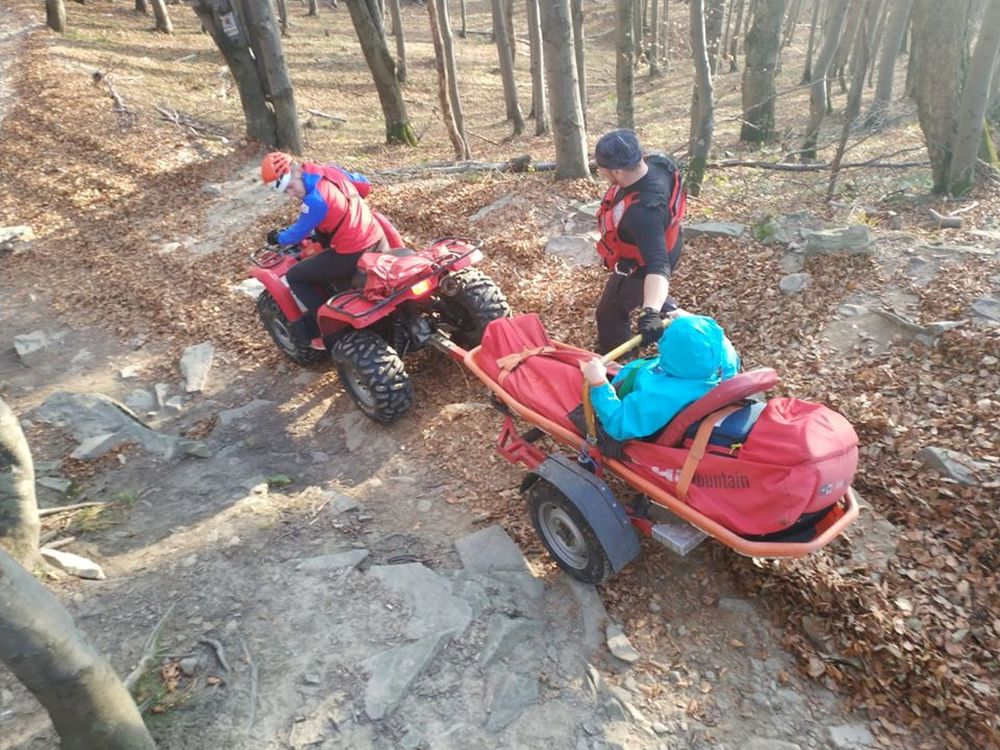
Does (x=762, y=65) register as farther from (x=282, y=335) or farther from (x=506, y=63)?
(x=282, y=335)

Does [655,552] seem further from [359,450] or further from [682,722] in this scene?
[359,450]

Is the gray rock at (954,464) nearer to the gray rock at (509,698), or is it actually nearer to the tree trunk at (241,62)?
the gray rock at (509,698)

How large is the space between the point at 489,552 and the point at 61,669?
237cm

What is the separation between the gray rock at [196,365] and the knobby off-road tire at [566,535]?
4.26m

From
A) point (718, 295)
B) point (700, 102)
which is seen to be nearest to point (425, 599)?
point (718, 295)

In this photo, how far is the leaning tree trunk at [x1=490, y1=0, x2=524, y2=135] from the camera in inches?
617

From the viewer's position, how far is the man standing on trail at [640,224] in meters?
4.05

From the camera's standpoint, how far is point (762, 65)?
13.6 m

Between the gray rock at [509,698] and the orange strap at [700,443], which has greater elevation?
the orange strap at [700,443]

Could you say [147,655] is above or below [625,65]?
below

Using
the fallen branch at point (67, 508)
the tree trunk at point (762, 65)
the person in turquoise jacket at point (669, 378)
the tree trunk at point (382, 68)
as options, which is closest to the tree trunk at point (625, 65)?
the tree trunk at point (762, 65)

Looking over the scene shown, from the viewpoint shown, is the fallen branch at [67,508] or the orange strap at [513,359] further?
the orange strap at [513,359]

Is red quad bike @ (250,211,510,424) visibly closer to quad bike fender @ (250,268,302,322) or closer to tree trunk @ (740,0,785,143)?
quad bike fender @ (250,268,302,322)

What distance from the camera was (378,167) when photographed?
41.9ft
